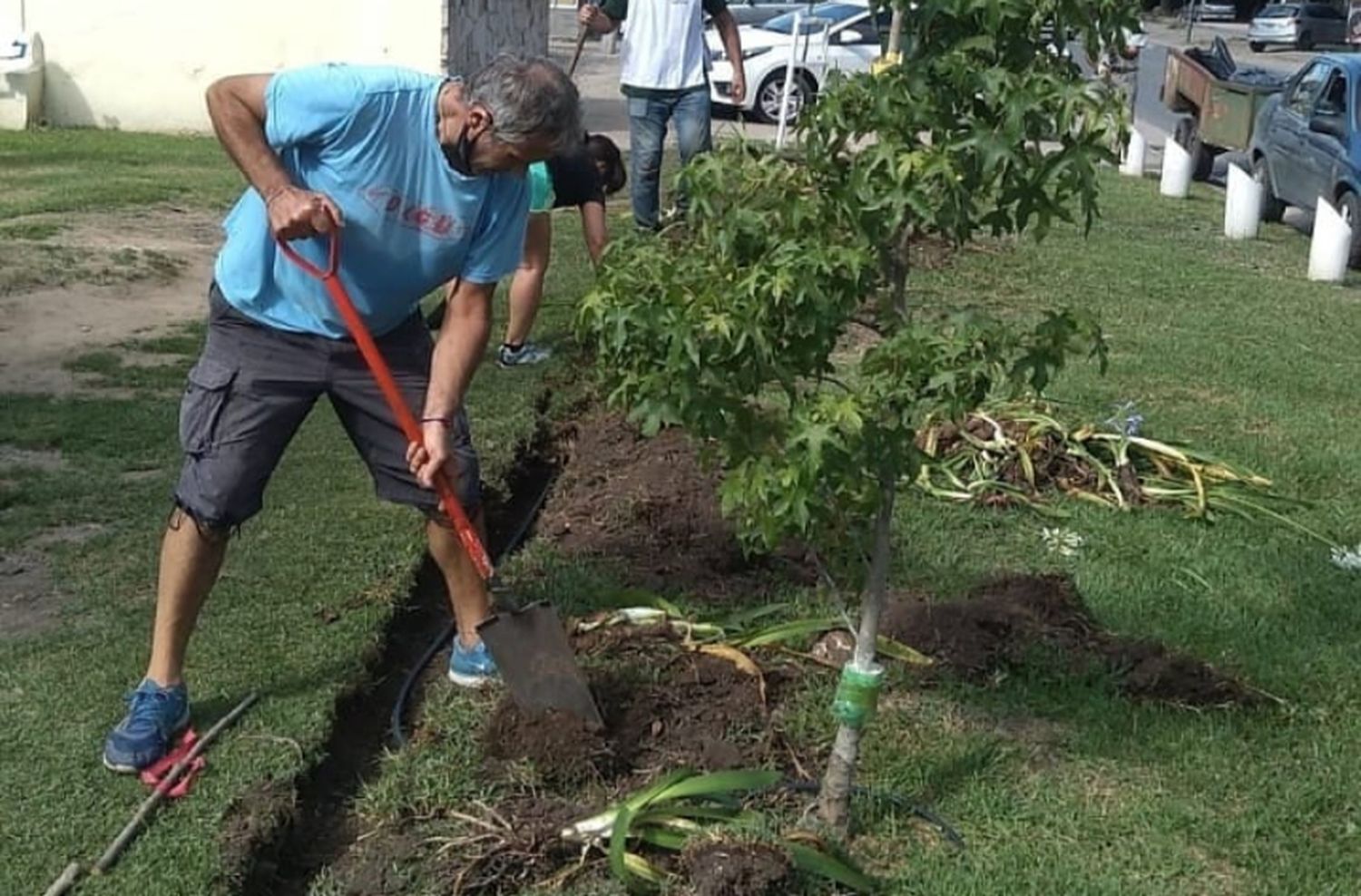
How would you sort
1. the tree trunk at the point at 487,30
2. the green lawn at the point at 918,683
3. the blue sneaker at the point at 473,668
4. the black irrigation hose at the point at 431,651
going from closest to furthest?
the green lawn at the point at 918,683 → the black irrigation hose at the point at 431,651 → the blue sneaker at the point at 473,668 → the tree trunk at the point at 487,30

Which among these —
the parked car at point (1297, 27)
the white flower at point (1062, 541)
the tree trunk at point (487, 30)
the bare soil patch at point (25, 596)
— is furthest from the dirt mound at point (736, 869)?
the parked car at point (1297, 27)

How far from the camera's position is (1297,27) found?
4859 cm

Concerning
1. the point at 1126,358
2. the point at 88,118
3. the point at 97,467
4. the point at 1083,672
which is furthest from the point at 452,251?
the point at 88,118

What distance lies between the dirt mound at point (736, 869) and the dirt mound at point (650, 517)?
1.67m

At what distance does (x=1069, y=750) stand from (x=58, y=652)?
8.65ft

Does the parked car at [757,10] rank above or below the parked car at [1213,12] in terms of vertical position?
below

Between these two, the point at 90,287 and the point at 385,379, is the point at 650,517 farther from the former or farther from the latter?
the point at 90,287

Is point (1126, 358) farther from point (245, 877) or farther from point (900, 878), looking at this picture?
point (245, 877)

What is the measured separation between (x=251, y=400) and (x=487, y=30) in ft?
46.5

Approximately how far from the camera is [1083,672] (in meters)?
4.59

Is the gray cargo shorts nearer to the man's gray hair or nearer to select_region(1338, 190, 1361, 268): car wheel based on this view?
the man's gray hair

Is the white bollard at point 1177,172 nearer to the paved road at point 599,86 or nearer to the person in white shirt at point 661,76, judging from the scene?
the paved road at point 599,86

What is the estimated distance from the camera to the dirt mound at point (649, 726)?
155 inches

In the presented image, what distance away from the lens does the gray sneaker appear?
7875 mm
